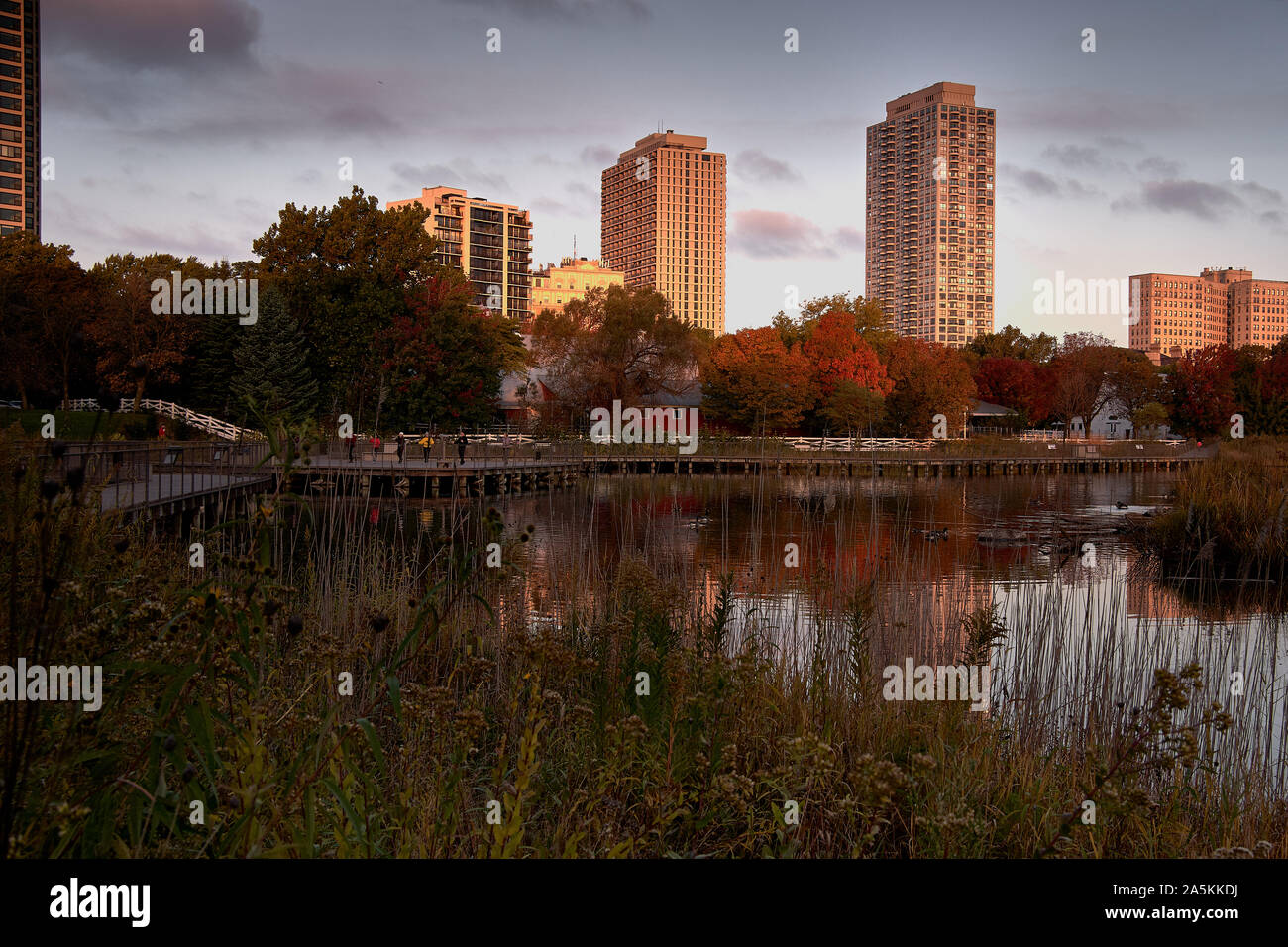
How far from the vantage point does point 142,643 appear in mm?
2467

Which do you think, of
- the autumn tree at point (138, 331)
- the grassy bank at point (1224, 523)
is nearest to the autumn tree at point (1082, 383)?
the grassy bank at point (1224, 523)

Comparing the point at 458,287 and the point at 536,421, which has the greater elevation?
the point at 458,287

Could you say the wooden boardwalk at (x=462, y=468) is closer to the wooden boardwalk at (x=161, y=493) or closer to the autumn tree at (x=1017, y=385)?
the wooden boardwalk at (x=161, y=493)

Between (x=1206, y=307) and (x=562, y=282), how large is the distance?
374 feet

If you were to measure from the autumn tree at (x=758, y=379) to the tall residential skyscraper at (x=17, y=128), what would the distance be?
85.1 meters

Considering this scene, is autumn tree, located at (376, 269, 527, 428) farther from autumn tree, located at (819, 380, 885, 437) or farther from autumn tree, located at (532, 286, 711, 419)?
autumn tree, located at (819, 380, 885, 437)

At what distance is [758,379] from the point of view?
5022cm

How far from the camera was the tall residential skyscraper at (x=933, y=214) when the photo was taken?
11956 centimetres

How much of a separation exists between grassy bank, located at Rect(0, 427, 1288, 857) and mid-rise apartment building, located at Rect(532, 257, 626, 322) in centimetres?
15277

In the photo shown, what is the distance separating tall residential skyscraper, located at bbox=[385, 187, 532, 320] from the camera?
132 m

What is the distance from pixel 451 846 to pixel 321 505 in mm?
24989
